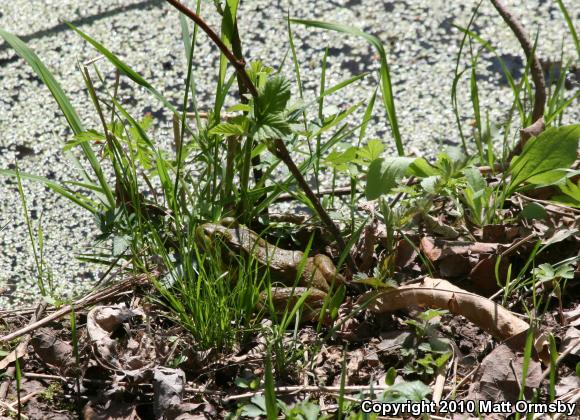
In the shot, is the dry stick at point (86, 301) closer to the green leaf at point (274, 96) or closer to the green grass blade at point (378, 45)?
the green leaf at point (274, 96)

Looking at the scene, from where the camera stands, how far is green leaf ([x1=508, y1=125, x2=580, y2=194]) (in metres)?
1.79

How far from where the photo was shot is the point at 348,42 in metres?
3.26

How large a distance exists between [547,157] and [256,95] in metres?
0.75

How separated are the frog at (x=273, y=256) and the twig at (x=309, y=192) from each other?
0.06 m

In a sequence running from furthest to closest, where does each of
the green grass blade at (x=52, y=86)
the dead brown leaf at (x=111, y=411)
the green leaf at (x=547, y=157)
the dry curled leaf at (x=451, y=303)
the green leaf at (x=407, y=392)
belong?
the green grass blade at (x=52, y=86) < the green leaf at (x=547, y=157) < the dry curled leaf at (x=451, y=303) < the dead brown leaf at (x=111, y=411) < the green leaf at (x=407, y=392)

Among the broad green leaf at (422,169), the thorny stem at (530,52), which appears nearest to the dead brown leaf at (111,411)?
the broad green leaf at (422,169)

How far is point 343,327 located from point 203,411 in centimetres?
39

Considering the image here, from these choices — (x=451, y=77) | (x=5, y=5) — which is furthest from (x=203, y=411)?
(x=5, y=5)

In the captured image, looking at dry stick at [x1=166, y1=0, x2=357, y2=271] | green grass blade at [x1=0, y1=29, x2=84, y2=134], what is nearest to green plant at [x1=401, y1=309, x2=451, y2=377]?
dry stick at [x1=166, y1=0, x2=357, y2=271]

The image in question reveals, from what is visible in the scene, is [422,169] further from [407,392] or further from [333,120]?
[407,392]

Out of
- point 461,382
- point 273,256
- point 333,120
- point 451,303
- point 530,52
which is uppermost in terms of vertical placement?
point 530,52

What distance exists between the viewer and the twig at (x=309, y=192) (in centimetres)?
168

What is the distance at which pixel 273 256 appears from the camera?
1.84 m

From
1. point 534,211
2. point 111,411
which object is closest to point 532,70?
point 534,211
